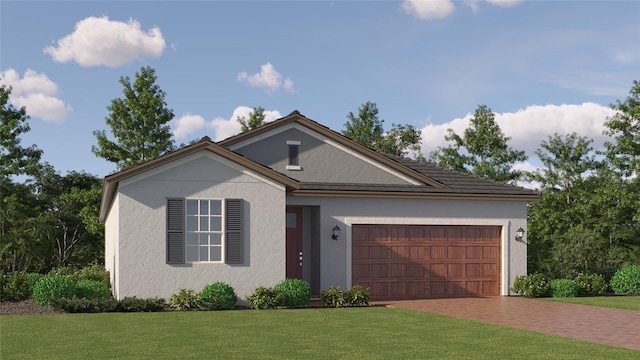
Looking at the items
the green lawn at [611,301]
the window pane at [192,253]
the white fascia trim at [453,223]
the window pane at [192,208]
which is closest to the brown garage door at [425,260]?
the white fascia trim at [453,223]

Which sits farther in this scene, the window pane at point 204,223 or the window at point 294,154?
the window at point 294,154

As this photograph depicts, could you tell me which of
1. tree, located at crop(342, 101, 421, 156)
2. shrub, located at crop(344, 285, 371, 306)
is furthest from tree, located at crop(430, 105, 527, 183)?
shrub, located at crop(344, 285, 371, 306)

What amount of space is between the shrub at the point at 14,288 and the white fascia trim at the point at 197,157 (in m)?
5.30

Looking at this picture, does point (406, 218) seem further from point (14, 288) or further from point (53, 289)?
point (14, 288)

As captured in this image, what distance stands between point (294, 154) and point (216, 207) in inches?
175

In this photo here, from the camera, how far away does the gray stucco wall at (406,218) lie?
76.4 feet

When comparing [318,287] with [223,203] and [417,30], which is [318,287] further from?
[417,30]

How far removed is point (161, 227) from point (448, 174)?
36.0 feet

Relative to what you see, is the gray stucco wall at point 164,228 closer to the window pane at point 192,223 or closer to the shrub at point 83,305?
the window pane at point 192,223

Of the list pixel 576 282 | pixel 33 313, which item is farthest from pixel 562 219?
pixel 33 313

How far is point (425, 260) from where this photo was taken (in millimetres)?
24219

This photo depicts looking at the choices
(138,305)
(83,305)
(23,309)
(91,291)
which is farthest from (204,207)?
(23,309)

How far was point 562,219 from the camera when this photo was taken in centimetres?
4269

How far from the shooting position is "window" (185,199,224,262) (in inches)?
810
